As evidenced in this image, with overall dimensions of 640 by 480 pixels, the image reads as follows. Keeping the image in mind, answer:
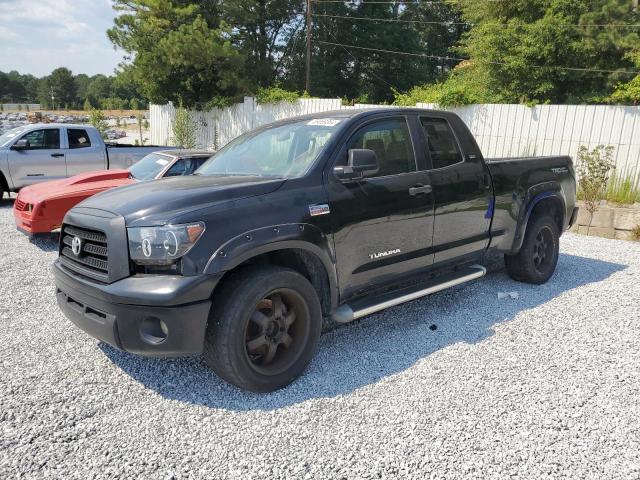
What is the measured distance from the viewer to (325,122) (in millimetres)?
4129

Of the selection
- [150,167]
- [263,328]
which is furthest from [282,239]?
[150,167]

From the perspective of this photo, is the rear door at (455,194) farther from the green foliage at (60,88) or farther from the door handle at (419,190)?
the green foliage at (60,88)

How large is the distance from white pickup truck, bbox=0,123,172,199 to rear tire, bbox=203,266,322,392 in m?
7.83

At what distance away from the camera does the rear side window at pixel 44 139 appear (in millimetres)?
10336

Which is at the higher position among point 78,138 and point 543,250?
point 78,138

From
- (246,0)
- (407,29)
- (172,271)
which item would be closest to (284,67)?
(246,0)

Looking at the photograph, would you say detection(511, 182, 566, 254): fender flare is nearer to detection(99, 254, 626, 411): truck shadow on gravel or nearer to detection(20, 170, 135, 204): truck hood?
detection(99, 254, 626, 411): truck shadow on gravel

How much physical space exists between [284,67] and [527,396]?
96.9ft

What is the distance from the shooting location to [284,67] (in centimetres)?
3027

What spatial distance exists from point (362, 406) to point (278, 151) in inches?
83.5

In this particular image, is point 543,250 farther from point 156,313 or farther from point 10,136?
point 10,136

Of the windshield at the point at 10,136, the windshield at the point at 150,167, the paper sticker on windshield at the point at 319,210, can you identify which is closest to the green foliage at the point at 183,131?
the windshield at the point at 10,136

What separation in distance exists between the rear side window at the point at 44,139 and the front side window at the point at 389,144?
8801 millimetres

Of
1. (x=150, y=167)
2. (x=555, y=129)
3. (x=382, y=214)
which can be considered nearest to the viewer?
(x=382, y=214)
